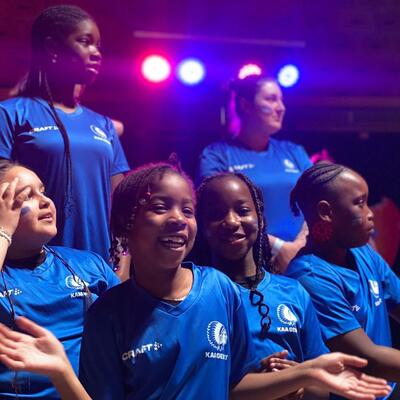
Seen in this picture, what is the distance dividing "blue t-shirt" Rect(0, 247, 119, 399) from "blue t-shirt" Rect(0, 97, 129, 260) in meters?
0.38

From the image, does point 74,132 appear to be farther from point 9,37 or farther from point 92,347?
point 9,37

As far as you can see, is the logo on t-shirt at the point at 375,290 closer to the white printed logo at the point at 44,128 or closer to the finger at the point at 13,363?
the white printed logo at the point at 44,128

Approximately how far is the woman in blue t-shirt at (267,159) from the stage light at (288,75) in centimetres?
94

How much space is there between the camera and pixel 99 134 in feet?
11.8

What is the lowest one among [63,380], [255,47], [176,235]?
[63,380]

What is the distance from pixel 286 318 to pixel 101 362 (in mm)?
741

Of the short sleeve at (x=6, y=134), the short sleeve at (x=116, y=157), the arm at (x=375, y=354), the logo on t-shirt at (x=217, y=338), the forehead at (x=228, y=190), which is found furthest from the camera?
the short sleeve at (x=116, y=157)

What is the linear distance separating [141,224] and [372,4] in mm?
4193

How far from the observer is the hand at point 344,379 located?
2406 mm

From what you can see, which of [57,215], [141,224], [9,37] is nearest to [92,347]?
[141,224]

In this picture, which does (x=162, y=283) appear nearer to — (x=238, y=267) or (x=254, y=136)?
(x=238, y=267)

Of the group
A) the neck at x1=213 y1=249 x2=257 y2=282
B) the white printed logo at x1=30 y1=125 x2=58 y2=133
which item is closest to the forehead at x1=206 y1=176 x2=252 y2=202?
the neck at x1=213 y1=249 x2=257 y2=282

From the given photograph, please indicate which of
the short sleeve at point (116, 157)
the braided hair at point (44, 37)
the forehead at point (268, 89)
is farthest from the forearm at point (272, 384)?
the forehead at point (268, 89)

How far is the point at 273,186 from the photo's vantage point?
4.22 meters
